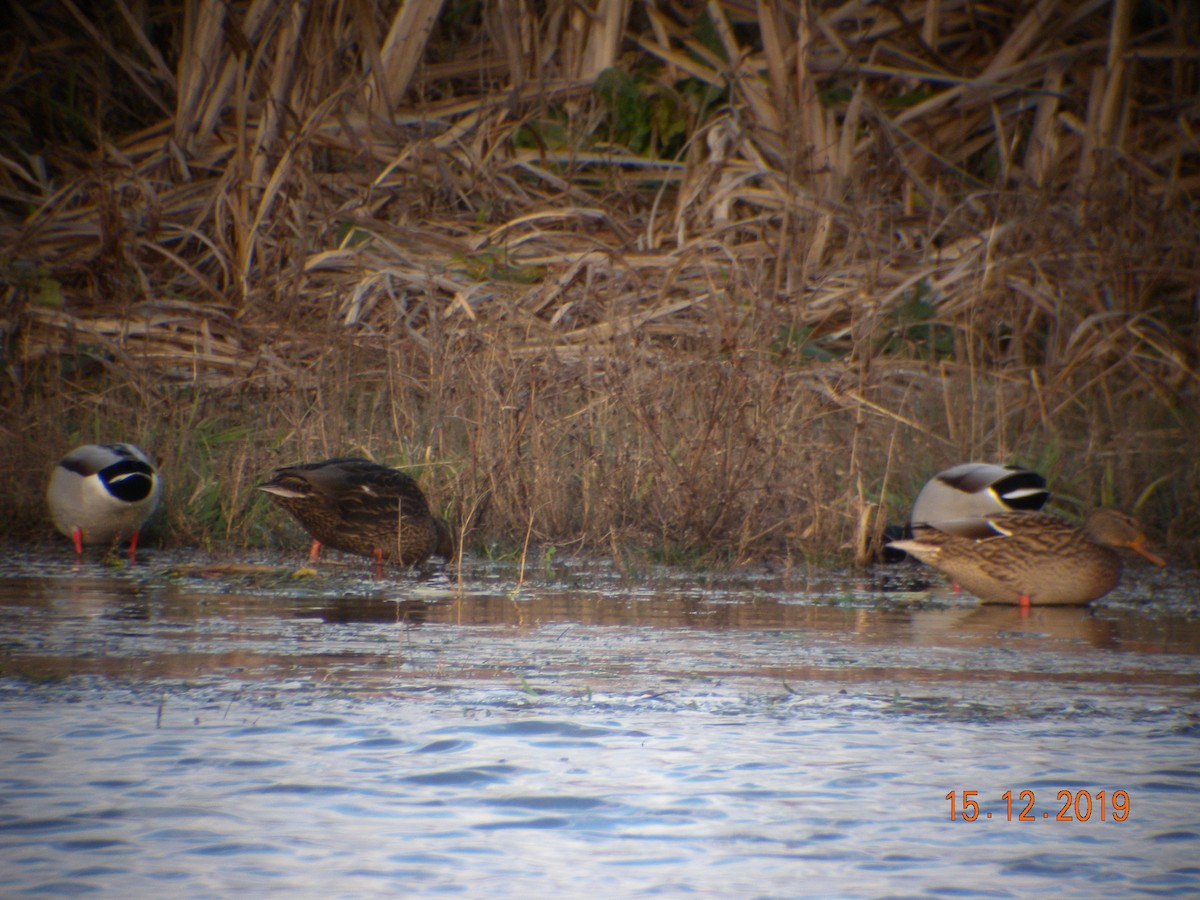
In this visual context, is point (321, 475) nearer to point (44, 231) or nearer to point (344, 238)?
point (344, 238)

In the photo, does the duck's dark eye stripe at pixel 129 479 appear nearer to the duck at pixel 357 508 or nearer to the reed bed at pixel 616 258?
the reed bed at pixel 616 258

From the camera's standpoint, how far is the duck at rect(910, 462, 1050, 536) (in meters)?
8.44

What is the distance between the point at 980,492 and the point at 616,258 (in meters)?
5.67

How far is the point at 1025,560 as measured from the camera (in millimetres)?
7172

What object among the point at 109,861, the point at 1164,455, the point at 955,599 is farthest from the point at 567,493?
the point at 109,861

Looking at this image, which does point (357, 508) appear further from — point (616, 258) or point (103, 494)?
point (616, 258)

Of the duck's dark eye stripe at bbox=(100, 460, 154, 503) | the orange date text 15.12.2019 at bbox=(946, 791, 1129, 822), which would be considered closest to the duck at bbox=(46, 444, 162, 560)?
the duck's dark eye stripe at bbox=(100, 460, 154, 503)

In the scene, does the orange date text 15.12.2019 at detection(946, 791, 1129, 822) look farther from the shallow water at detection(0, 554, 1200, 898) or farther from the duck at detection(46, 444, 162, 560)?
the duck at detection(46, 444, 162, 560)

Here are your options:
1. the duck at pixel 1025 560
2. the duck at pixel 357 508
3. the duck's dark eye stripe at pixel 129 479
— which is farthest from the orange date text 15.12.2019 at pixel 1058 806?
A: the duck's dark eye stripe at pixel 129 479

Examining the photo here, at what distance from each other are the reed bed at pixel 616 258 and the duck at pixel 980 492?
1.26 ft

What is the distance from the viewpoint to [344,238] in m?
14.4

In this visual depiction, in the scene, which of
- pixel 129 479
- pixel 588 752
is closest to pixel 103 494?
pixel 129 479

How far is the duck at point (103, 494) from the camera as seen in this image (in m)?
8.79

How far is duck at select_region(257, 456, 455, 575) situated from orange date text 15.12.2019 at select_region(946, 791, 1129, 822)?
5033mm
